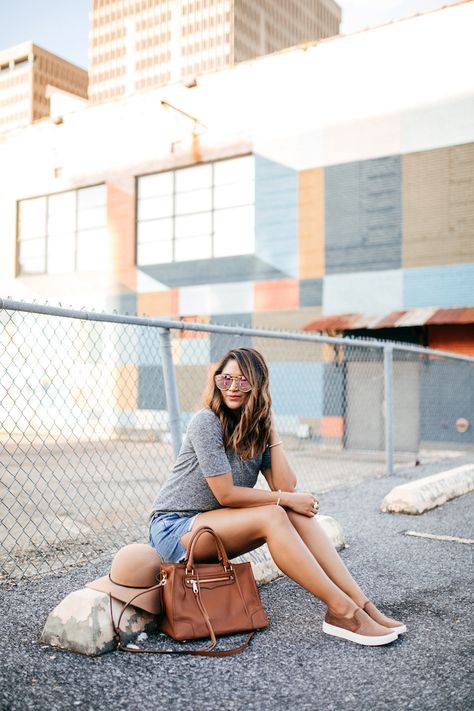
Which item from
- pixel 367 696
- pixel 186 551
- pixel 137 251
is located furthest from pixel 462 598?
pixel 137 251

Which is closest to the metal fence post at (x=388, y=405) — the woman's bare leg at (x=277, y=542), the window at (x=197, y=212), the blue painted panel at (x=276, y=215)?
the woman's bare leg at (x=277, y=542)

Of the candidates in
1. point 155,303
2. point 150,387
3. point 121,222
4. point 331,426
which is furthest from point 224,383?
point 121,222

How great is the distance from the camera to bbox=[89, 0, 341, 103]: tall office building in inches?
4500

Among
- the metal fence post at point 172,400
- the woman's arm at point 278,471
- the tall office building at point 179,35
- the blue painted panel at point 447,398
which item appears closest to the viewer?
the woman's arm at point 278,471

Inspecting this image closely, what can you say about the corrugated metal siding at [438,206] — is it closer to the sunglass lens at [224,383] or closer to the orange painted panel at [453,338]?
the orange painted panel at [453,338]

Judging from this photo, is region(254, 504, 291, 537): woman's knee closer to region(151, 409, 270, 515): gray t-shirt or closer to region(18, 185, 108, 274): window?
region(151, 409, 270, 515): gray t-shirt

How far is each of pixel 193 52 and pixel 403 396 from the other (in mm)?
119282

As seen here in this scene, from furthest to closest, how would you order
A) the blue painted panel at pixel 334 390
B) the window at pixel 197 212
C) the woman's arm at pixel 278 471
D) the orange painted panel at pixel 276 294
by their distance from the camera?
the window at pixel 197 212, the orange painted panel at pixel 276 294, the blue painted panel at pixel 334 390, the woman's arm at pixel 278 471

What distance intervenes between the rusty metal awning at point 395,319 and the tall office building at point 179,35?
108961 mm

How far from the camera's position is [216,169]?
17359 mm

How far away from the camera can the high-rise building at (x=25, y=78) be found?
12406cm

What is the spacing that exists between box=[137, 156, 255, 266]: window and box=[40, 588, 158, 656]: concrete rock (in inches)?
559

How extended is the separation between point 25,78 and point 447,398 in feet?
425

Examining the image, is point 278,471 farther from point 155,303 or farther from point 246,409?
point 155,303
